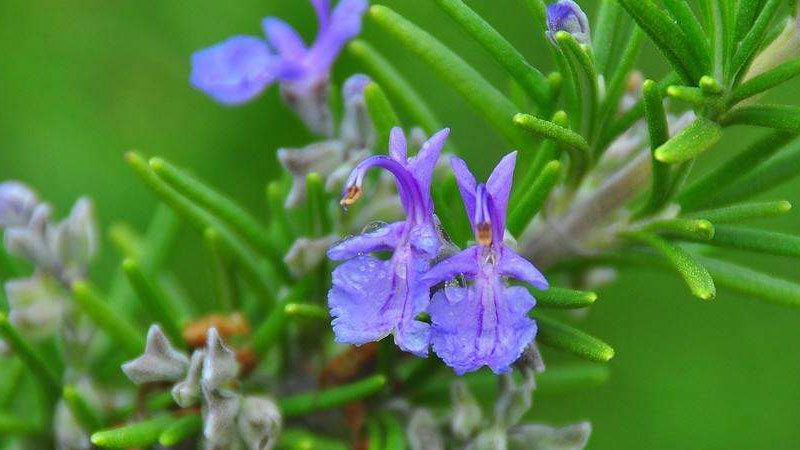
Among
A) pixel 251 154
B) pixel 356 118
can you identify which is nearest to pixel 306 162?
pixel 356 118

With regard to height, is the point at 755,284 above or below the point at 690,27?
below

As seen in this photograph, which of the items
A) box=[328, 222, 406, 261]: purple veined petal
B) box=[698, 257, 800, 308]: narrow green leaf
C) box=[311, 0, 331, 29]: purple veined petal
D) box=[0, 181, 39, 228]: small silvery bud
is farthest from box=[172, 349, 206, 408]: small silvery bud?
box=[698, 257, 800, 308]: narrow green leaf

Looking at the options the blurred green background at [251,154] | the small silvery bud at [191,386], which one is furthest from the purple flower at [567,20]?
the blurred green background at [251,154]

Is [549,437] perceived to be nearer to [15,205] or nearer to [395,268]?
[395,268]

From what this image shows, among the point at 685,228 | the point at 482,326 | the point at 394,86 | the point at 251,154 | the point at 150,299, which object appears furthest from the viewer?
the point at 251,154

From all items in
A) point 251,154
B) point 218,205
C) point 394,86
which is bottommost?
point 218,205

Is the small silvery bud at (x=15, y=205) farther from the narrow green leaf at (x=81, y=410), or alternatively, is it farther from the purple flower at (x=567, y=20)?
the purple flower at (x=567, y=20)

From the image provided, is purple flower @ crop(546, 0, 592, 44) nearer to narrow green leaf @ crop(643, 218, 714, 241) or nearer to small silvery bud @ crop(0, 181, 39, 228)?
narrow green leaf @ crop(643, 218, 714, 241)
